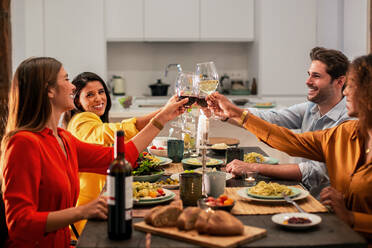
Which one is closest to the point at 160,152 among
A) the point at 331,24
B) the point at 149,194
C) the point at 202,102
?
the point at 202,102

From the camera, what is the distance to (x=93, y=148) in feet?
6.95

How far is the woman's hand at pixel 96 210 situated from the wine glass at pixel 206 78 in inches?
33.7

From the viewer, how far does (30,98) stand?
5.67ft

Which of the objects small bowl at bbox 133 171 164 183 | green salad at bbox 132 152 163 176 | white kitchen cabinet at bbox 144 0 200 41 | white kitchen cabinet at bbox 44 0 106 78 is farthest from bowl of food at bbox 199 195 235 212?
white kitchen cabinet at bbox 144 0 200 41

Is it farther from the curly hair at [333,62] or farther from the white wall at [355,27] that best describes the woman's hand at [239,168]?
the white wall at [355,27]

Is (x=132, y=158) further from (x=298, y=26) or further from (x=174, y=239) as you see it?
(x=298, y=26)

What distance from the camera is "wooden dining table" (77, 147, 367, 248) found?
1258mm

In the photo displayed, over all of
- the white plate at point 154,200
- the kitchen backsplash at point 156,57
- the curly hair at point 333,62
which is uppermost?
the kitchen backsplash at point 156,57

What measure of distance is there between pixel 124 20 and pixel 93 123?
3.29 metres

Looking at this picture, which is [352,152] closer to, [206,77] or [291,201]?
[291,201]

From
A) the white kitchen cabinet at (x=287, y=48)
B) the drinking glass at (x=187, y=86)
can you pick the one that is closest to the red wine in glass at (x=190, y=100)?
the drinking glass at (x=187, y=86)

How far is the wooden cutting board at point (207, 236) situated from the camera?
4.03ft

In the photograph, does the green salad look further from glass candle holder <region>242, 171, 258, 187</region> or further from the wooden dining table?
the wooden dining table

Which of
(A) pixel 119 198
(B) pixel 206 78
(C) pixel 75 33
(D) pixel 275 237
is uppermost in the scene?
(C) pixel 75 33
